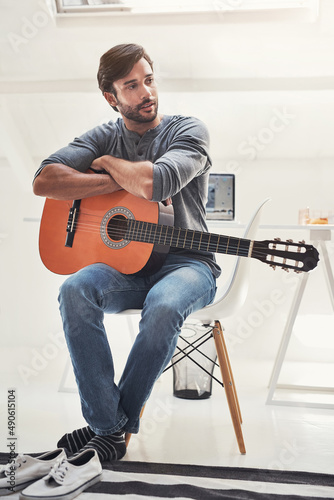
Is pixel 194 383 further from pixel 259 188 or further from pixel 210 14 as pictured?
pixel 210 14

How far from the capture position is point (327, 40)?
105 inches

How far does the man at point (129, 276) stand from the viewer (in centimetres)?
135

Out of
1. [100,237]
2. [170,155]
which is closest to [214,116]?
[170,155]

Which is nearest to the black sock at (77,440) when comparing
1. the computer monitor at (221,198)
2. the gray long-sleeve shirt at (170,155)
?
the gray long-sleeve shirt at (170,155)

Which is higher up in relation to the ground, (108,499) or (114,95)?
(114,95)

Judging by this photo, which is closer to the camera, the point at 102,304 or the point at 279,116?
the point at 102,304

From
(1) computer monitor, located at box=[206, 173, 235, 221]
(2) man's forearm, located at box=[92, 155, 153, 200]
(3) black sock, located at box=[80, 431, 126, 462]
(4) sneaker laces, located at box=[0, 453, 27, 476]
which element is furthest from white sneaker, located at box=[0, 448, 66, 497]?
(1) computer monitor, located at box=[206, 173, 235, 221]

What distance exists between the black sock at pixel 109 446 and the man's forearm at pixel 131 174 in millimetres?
671

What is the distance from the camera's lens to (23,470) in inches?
47.6

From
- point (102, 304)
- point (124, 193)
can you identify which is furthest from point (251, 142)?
point (102, 304)

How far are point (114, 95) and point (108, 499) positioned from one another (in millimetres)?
1268

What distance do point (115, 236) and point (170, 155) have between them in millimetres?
296

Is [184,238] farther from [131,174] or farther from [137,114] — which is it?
[137,114]

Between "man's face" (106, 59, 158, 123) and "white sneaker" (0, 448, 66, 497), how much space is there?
1.07 metres
